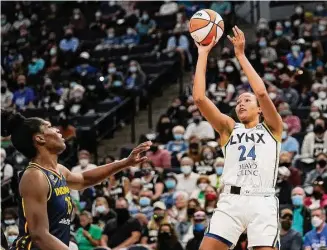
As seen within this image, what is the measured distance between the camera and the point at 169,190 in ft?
47.4

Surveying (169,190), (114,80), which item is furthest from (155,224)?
(114,80)

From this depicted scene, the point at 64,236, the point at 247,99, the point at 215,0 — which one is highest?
the point at 215,0

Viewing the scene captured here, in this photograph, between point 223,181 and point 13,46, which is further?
point 13,46

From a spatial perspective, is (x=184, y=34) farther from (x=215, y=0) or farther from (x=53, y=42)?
(x=53, y=42)

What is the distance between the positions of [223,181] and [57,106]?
1217 centimetres

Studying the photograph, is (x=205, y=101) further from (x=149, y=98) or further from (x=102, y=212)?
(x=149, y=98)

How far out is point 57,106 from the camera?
19438 mm

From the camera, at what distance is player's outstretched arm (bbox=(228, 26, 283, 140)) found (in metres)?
7.49

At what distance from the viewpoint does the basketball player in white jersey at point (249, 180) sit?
7434mm

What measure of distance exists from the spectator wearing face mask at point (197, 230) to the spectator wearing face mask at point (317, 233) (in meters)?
1.39

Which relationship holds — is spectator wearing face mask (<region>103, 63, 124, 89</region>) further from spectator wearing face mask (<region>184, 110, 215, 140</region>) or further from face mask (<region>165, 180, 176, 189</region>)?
face mask (<region>165, 180, 176, 189</region>)

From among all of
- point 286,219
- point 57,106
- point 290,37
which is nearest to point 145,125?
point 57,106

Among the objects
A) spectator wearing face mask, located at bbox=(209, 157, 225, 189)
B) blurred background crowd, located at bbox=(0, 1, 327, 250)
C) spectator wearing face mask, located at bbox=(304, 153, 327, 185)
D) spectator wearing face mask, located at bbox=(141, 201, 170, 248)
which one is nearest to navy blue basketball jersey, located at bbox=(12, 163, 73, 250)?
blurred background crowd, located at bbox=(0, 1, 327, 250)

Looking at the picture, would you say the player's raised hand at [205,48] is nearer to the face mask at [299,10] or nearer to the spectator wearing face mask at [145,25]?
the face mask at [299,10]
